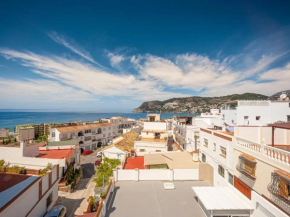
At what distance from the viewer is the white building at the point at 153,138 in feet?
84.4

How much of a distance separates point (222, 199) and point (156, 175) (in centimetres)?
501

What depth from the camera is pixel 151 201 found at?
9.03m

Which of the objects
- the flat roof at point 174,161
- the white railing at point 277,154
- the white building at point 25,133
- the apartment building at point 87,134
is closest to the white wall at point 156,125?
the flat roof at point 174,161

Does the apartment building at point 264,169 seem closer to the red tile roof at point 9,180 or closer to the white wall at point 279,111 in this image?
the red tile roof at point 9,180

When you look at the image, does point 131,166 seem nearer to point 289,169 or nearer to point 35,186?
point 35,186

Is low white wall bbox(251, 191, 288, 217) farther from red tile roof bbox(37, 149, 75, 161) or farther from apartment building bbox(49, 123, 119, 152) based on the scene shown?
apartment building bbox(49, 123, 119, 152)

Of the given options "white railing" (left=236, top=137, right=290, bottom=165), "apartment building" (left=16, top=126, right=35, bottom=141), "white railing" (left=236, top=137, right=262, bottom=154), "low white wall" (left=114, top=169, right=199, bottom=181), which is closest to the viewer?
"white railing" (left=236, top=137, right=290, bottom=165)

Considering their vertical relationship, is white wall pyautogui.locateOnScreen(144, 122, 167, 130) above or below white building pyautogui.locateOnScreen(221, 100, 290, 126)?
below

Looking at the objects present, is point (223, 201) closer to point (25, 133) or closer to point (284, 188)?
point (284, 188)

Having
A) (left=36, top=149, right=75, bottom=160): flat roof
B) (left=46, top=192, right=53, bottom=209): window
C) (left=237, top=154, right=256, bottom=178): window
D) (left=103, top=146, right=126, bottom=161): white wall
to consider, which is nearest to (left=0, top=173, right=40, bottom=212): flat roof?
(left=46, top=192, right=53, bottom=209): window

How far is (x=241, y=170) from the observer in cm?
1090

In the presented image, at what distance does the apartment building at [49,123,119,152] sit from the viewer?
37200mm

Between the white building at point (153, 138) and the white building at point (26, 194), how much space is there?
12756 mm

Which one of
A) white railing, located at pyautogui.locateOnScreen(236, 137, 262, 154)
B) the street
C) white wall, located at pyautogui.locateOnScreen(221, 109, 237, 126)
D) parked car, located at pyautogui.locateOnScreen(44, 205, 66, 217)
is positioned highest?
white wall, located at pyautogui.locateOnScreen(221, 109, 237, 126)
